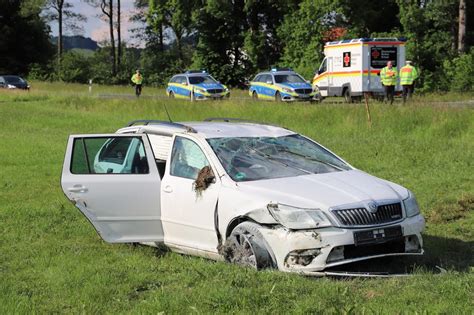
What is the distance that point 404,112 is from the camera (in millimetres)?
18078

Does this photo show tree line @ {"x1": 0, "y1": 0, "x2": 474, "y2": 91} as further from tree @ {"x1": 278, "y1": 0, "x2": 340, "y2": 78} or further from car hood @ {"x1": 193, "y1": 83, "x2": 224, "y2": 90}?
car hood @ {"x1": 193, "y1": 83, "x2": 224, "y2": 90}

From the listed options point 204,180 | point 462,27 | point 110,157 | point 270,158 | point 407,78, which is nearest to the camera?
point 204,180

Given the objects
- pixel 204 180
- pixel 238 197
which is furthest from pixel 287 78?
pixel 238 197

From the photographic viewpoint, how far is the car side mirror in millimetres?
6574

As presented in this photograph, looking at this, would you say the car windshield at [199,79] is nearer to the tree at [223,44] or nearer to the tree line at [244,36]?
the tree line at [244,36]

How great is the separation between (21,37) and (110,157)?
6684 centimetres

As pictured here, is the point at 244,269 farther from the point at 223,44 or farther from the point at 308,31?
the point at 223,44

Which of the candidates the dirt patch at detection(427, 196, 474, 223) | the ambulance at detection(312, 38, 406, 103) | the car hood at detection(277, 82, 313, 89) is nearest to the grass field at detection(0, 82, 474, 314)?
the dirt patch at detection(427, 196, 474, 223)

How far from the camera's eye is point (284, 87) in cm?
2977

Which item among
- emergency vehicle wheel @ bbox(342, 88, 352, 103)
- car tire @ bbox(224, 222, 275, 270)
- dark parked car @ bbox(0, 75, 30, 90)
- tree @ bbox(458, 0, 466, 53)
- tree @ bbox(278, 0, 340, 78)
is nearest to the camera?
car tire @ bbox(224, 222, 275, 270)

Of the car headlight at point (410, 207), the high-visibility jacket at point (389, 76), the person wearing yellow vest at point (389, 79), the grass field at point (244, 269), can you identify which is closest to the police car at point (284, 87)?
the person wearing yellow vest at point (389, 79)

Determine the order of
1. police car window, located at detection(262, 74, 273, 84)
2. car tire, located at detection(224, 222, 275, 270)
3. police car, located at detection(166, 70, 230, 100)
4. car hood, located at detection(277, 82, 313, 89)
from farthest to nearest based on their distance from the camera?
1. police car, located at detection(166, 70, 230, 100)
2. police car window, located at detection(262, 74, 273, 84)
3. car hood, located at detection(277, 82, 313, 89)
4. car tire, located at detection(224, 222, 275, 270)

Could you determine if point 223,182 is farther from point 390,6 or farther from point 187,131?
point 390,6

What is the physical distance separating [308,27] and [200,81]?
56.3 feet
